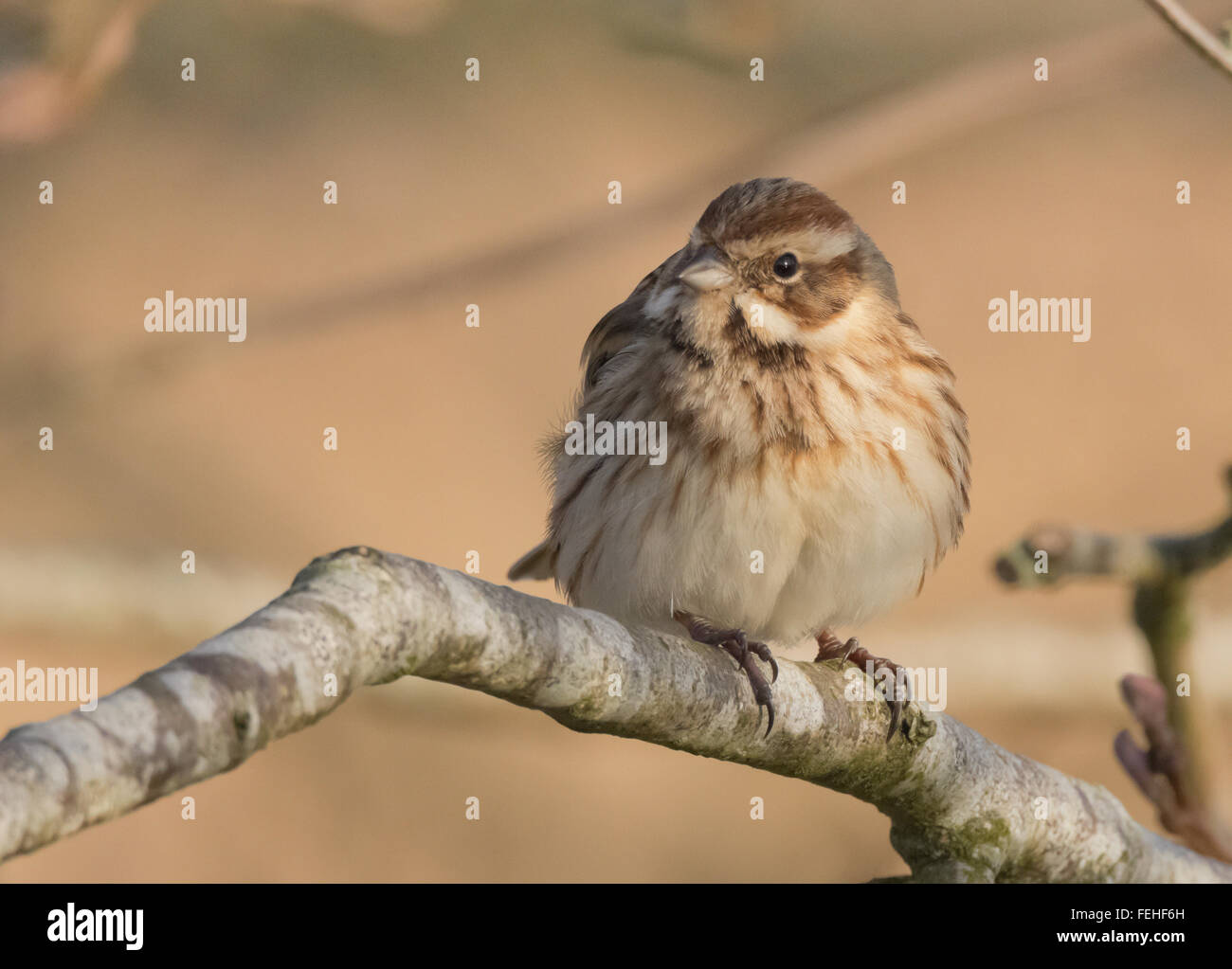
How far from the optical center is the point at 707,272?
3.67 meters

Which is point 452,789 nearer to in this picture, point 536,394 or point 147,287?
point 536,394

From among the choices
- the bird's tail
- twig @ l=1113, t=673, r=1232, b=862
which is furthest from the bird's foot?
the bird's tail

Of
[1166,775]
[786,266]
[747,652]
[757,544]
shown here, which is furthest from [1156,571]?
[786,266]

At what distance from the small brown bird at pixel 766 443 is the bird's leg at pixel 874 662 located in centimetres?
2

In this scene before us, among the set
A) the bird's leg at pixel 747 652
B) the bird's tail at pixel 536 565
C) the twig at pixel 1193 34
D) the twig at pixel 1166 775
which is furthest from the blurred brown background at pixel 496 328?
the twig at pixel 1193 34

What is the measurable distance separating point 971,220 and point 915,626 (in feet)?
14.6

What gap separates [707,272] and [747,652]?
1031 millimetres

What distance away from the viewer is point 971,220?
28.5 feet

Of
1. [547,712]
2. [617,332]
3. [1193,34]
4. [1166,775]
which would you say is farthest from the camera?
[617,332]

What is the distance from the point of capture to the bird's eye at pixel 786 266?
379 cm

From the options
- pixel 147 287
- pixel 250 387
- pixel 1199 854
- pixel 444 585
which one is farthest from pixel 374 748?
pixel 444 585

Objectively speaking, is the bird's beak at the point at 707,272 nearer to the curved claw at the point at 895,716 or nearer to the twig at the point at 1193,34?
the curved claw at the point at 895,716

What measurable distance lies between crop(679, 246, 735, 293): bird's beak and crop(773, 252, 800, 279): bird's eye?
141 millimetres

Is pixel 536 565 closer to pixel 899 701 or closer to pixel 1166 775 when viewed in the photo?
pixel 899 701
